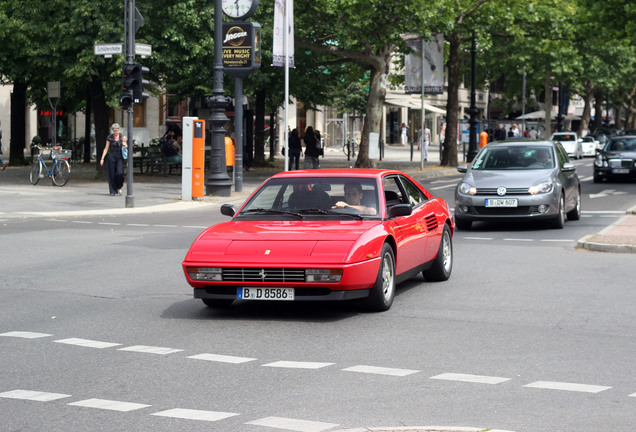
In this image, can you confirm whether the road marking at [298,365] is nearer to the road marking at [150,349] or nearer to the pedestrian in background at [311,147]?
the road marking at [150,349]

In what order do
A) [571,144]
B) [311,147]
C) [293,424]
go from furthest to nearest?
[571,144], [311,147], [293,424]

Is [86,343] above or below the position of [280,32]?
below

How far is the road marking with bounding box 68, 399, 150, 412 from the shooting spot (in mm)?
6199

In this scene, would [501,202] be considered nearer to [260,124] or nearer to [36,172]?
→ [36,172]

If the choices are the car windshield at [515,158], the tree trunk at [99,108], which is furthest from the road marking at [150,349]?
the tree trunk at [99,108]

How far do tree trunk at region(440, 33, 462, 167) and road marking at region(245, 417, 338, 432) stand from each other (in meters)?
38.4

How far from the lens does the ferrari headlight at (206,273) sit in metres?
9.32

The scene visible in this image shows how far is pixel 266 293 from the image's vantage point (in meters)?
9.26

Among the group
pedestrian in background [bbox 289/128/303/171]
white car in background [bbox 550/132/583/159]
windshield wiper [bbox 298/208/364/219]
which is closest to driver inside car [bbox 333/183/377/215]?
windshield wiper [bbox 298/208/364/219]

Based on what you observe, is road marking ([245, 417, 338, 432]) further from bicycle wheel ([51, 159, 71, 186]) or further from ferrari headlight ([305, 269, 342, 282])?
bicycle wheel ([51, 159, 71, 186])

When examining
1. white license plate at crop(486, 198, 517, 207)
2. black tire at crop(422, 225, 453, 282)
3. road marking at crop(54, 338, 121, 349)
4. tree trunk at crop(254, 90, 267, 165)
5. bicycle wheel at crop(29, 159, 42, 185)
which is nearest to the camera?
road marking at crop(54, 338, 121, 349)

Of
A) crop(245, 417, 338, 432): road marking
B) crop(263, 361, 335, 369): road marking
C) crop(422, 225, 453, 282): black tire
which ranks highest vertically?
crop(422, 225, 453, 282): black tire

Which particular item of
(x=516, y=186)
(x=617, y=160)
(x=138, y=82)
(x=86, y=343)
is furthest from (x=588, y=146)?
(x=86, y=343)

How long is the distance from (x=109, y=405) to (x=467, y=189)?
12.8 meters
